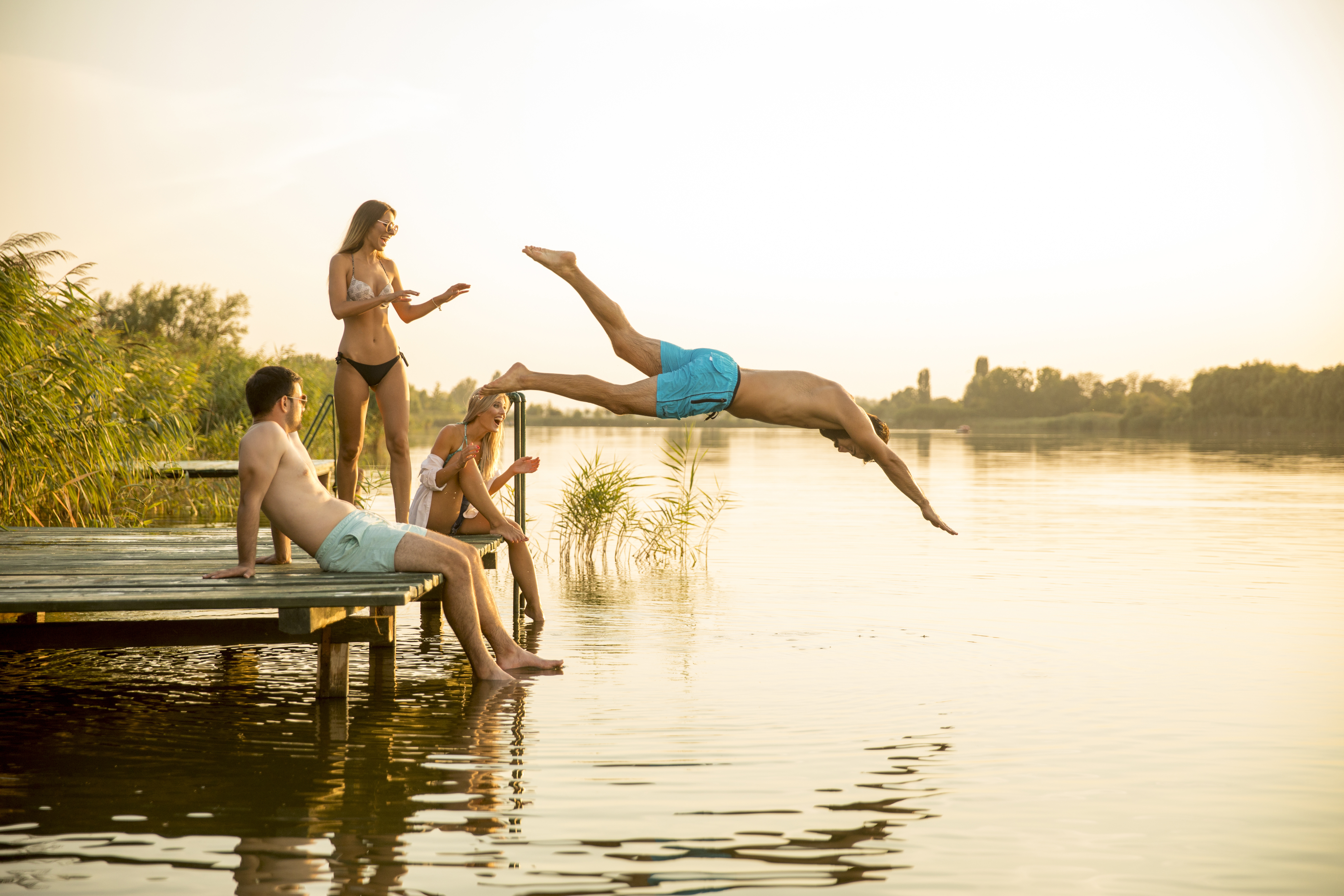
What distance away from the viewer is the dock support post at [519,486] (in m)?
10.1

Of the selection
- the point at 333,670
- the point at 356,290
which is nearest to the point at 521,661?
the point at 333,670

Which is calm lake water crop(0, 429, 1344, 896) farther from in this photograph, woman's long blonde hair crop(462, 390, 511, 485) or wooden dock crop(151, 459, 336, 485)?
wooden dock crop(151, 459, 336, 485)

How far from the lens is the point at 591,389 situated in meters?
7.61

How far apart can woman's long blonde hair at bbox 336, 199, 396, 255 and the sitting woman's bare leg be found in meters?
2.32

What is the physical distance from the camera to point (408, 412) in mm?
8359

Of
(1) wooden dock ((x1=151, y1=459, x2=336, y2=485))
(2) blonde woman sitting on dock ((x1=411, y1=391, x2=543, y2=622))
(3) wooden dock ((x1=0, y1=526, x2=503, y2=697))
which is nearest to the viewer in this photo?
(3) wooden dock ((x1=0, y1=526, x2=503, y2=697))

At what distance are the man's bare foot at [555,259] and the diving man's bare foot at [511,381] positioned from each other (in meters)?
0.89

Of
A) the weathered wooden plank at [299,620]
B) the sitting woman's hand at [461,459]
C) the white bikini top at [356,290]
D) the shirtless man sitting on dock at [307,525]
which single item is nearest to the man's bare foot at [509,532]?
the sitting woman's hand at [461,459]

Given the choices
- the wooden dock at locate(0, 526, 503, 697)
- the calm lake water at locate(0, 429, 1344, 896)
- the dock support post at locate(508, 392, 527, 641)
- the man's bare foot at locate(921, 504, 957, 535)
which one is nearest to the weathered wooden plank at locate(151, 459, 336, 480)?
the dock support post at locate(508, 392, 527, 641)

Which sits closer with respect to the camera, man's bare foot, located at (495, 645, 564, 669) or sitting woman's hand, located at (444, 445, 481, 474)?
man's bare foot, located at (495, 645, 564, 669)

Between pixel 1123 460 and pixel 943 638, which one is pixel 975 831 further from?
pixel 1123 460

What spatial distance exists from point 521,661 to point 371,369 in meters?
2.29

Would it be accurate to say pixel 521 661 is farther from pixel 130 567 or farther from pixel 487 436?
pixel 130 567

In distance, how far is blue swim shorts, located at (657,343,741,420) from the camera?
7.60 meters
